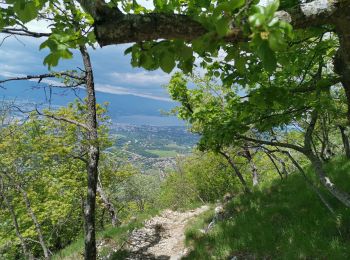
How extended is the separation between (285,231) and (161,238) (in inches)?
300

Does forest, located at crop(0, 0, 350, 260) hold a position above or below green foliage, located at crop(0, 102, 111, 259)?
above

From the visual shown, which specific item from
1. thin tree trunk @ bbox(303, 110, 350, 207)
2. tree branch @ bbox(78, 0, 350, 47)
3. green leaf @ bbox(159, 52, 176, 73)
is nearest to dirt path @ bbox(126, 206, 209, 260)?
thin tree trunk @ bbox(303, 110, 350, 207)

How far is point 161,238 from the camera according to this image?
1572 centimetres

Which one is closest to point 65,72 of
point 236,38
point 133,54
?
point 133,54

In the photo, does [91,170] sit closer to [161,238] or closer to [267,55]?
[161,238]

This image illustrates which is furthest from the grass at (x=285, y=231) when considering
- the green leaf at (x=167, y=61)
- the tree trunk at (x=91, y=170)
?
the green leaf at (x=167, y=61)

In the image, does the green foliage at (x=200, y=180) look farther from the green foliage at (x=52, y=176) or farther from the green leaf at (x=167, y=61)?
the green leaf at (x=167, y=61)

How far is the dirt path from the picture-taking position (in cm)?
1329

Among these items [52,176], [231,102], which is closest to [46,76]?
[231,102]

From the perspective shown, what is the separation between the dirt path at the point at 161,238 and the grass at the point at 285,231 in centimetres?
92

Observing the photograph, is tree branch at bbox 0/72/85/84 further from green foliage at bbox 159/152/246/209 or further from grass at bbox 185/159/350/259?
Answer: green foliage at bbox 159/152/246/209

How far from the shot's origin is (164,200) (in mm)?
62688

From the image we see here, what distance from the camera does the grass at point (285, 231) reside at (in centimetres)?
793

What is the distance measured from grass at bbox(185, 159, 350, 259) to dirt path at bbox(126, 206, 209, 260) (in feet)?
3.02
